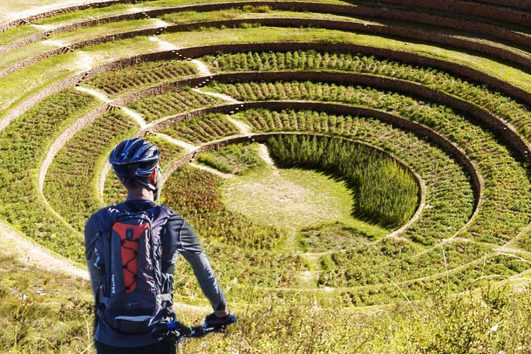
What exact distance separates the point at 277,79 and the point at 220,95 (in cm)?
404

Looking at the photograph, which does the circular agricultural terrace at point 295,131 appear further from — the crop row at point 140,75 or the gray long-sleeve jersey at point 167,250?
the gray long-sleeve jersey at point 167,250

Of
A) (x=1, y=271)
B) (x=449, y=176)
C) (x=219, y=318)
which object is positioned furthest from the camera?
(x=449, y=176)

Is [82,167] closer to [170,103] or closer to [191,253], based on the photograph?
[170,103]

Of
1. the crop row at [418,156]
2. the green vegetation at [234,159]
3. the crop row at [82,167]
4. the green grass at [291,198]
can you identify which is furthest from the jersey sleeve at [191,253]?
the green vegetation at [234,159]

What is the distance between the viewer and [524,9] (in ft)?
136

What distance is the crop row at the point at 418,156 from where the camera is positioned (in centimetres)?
2758

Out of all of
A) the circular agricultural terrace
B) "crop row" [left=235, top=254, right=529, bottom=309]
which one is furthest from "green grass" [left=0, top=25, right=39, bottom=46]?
"crop row" [left=235, top=254, right=529, bottom=309]

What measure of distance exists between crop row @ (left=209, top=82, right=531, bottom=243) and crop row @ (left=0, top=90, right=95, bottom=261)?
9368mm

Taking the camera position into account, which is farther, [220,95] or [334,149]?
[220,95]

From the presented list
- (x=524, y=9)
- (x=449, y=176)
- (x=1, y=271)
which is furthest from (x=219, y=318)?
(x=524, y=9)

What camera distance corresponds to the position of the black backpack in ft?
20.9

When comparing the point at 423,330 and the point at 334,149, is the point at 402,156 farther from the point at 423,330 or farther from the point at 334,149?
the point at 423,330

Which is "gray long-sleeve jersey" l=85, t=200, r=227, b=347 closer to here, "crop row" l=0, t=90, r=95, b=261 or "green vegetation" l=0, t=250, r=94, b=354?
"green vegetation" l=0, t=250, r=94, b=354

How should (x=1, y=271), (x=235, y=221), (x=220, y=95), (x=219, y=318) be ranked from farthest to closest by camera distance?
(x=220, y=95)
(x=235, y=221)
(x=1, y=271)
(x=219, y=318)
